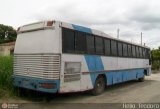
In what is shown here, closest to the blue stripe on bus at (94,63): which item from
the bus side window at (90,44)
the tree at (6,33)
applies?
the bus side window at (90,44)

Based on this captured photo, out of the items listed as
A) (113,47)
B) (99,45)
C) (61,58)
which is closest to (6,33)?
(113,47)

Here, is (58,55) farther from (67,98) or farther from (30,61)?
(67,98)

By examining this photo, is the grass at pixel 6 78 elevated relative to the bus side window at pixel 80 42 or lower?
lower

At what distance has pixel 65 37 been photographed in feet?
32.1

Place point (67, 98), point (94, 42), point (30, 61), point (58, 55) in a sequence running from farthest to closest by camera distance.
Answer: point (94, 42) < point (67, 98) < point (30, 61) < point (58, 55)

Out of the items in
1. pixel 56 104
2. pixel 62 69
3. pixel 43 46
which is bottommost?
pixel 56 104

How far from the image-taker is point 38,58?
9.71 m

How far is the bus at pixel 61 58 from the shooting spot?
368 inches

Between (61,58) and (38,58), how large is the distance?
3.07ft

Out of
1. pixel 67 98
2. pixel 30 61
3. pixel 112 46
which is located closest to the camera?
pixel 30 61

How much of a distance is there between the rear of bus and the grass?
322 millimetres

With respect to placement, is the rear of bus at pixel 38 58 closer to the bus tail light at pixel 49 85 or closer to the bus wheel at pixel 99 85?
the bus tail light at pixel 49 85

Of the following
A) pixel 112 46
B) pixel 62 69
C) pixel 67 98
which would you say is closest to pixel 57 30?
pixel 62 69

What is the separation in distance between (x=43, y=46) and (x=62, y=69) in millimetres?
1104
